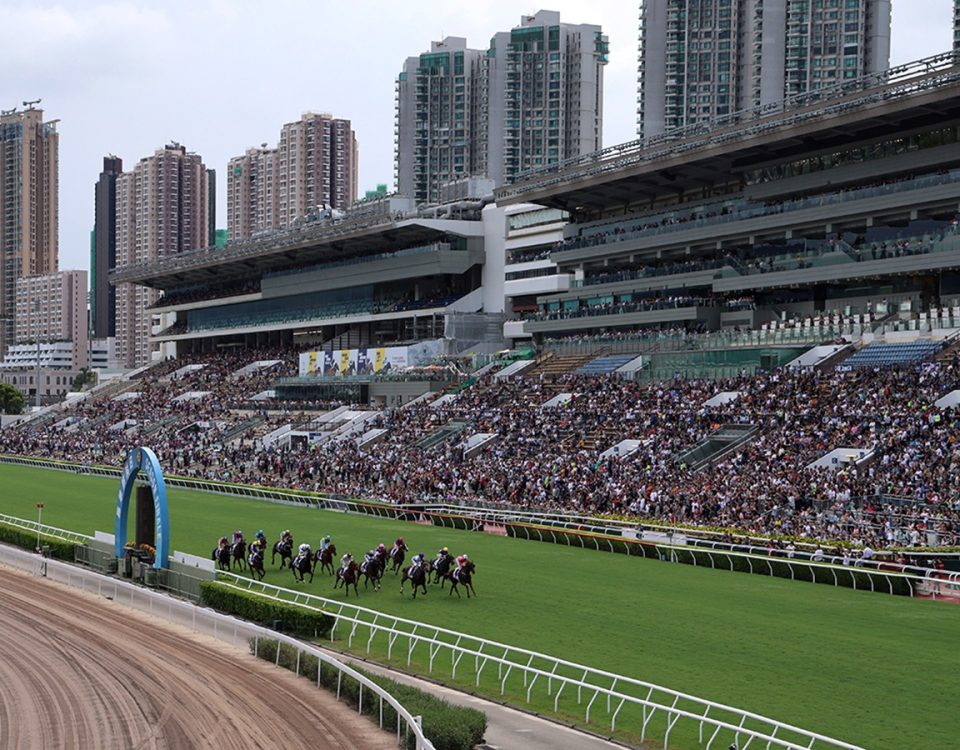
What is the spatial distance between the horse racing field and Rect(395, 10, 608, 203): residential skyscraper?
80860 millimetres

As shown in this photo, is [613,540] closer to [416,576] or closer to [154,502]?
[416,576]

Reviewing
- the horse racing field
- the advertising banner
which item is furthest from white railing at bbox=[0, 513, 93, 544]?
the advertising banner

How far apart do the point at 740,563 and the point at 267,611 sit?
43.9ft

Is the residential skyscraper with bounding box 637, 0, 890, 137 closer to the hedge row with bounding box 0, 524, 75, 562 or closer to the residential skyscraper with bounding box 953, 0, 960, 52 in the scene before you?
the residential skyscraper with bounding box 953, 0, 960, 52

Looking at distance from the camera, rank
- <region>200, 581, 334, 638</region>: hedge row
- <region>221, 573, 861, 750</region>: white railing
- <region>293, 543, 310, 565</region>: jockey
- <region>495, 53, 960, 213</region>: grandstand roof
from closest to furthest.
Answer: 1. <region>221, 573, 861, 750</region>: white railing
2. <region>200, 581, 334, 638</region>: hedge row
3. <region>293, 543, 310, 565</region>: jockey
4. <region>495, 53, 960, 213</region>: grandstand roof

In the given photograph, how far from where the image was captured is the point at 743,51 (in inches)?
3991

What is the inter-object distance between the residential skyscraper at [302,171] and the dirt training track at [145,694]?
155 meters

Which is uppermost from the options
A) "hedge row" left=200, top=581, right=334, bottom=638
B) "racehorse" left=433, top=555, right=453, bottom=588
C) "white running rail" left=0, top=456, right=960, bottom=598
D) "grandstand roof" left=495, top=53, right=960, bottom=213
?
"grandstand roof" left=495, top=53, right=960, bottom=213

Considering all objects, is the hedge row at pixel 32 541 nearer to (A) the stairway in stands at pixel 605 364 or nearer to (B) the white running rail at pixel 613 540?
(B) the white running rail at pixel 613 540

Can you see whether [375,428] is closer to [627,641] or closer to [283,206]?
[627,641]

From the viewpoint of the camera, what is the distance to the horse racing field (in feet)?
53.1

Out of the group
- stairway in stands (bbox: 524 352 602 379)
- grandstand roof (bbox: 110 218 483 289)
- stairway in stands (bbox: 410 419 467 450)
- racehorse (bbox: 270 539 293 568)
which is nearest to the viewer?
racehorse (bbox: 270 539 293 568)

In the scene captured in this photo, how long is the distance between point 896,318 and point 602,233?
66.8 ft

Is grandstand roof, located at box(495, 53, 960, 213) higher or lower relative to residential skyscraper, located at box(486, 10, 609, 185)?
lower
